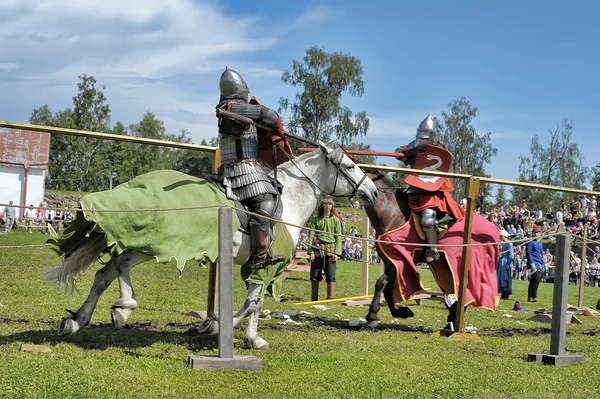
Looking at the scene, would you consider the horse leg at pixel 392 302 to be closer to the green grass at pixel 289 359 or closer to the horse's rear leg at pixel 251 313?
the green grass at pixel 289 359

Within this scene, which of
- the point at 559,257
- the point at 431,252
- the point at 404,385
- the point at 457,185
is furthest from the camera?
the point at 457,185

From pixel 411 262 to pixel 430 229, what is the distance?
1.72 ft

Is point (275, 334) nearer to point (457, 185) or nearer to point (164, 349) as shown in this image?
point (164, 349)

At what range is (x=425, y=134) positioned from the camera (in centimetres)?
1023

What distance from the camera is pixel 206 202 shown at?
6535mm

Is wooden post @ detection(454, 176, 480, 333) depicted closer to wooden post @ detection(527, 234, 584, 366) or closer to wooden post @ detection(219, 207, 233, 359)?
wooden post @ detection(527, 234, 584, 366)

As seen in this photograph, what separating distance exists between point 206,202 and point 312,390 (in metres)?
2.18

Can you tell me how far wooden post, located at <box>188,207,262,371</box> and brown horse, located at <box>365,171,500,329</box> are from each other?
398 centimetres

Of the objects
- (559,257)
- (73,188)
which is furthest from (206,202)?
(73,188)

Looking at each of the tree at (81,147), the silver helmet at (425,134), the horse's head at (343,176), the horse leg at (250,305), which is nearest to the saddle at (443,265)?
the silver helmet at (425,134)

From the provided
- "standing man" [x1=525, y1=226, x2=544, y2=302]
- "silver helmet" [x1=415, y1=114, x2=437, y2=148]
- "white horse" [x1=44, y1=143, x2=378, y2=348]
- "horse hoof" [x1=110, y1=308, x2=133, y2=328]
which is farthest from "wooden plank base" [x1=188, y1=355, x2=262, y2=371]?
"standing man" [x1=525, y1=226, x2=544, y2=302]

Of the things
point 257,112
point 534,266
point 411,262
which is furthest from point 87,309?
point 534,266

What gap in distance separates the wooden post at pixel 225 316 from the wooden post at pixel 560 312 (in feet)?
10.2

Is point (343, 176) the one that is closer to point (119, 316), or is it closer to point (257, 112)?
point (257, 112)
